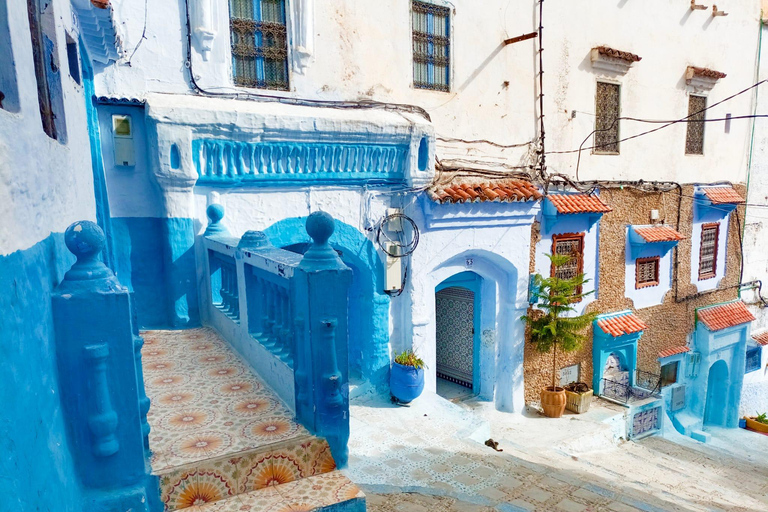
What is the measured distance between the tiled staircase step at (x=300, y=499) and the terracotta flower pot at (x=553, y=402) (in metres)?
6.90

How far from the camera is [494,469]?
540cm

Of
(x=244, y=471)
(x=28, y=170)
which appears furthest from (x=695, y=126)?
(x=28, y=170)

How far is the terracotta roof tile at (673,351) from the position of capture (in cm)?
1173

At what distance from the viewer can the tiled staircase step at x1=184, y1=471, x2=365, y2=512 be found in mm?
2744

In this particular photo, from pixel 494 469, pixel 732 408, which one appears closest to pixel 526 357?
pixel 494 469

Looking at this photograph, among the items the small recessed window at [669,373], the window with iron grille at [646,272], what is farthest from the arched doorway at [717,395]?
the window with iron grille at [646,272]

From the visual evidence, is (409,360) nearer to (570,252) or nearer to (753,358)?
(570,252)

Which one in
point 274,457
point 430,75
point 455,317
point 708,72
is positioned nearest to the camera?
point 274,457

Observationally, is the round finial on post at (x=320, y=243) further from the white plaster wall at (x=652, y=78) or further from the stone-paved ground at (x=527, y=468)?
the white plaster wall at (x=652, y=78)

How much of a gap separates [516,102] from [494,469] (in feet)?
20.4

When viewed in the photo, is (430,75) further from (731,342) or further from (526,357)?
(731,342)

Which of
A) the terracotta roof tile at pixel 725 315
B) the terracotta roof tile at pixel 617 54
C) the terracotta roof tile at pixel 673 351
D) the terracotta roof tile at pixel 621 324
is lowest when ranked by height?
the terracotta roof tile at pixel 673 351

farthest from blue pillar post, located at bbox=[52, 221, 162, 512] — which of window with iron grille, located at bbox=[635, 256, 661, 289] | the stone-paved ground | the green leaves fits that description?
window with iron grille, located at bbox=[635, 256, 661, 289]

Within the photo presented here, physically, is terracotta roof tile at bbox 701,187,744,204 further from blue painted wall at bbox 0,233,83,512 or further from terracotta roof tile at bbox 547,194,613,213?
blue painted wall at bbox 0,233,83,512
